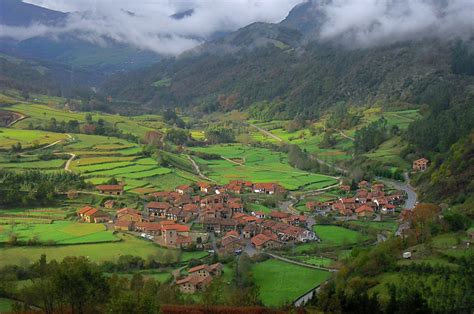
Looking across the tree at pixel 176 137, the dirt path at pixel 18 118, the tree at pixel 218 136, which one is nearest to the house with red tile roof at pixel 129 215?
the dirt path at pixel 18 118

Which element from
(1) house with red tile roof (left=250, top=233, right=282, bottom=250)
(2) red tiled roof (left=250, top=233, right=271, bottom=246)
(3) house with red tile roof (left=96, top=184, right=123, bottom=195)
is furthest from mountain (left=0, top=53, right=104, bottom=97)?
(1) house with red tile roof (left=250, top=233, right=282, bottom=250)

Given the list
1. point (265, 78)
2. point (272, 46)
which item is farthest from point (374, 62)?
point (272, 46)

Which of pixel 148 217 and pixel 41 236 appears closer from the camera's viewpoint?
pixel 41 236

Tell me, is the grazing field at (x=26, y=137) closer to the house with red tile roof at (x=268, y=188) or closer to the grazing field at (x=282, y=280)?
the house with red tile roof at (x=268, y=188)

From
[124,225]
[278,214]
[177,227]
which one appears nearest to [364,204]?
[278,214]

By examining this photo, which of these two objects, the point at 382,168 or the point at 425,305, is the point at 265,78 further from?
the point at 425,305

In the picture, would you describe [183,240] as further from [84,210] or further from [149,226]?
[84,210]
